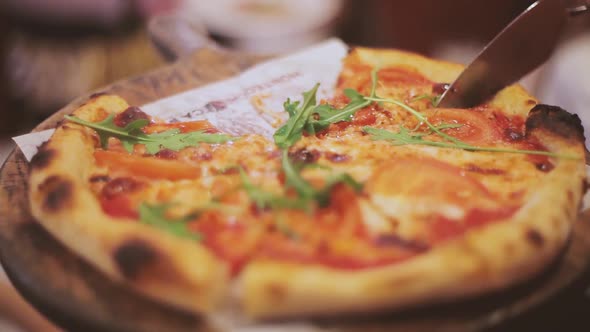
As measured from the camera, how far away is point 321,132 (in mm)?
1678

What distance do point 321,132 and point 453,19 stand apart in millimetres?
3145

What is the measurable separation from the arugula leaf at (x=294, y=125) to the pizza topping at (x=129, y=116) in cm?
40

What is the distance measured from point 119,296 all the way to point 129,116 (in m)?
0.68

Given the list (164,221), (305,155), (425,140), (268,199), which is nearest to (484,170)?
(425,140)

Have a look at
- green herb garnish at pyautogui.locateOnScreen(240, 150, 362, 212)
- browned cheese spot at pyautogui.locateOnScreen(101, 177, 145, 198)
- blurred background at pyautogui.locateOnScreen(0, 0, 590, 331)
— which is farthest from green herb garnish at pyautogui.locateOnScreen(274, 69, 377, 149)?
blurred background at pyautogui.locateOnScreen(0, 0, 590, 331)

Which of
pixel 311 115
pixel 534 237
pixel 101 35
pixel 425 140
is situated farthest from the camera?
pixel 101 35

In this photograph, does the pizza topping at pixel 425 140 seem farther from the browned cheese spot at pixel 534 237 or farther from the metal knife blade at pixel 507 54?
the browned cheese spot at pixel 534 237

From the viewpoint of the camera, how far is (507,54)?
182 cm

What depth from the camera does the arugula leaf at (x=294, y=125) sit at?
1559 millimetres

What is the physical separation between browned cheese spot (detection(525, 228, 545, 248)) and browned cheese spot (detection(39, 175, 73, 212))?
935 millimetres

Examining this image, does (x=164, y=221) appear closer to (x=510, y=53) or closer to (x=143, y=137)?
(x=143, y=137)

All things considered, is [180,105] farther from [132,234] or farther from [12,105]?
[12,105]

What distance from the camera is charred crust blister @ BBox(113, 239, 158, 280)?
1079 mm

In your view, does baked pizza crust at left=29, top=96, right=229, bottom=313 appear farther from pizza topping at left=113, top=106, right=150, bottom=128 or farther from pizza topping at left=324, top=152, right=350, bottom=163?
pizza topping at left=324, top=152, right=350, bottom=163
